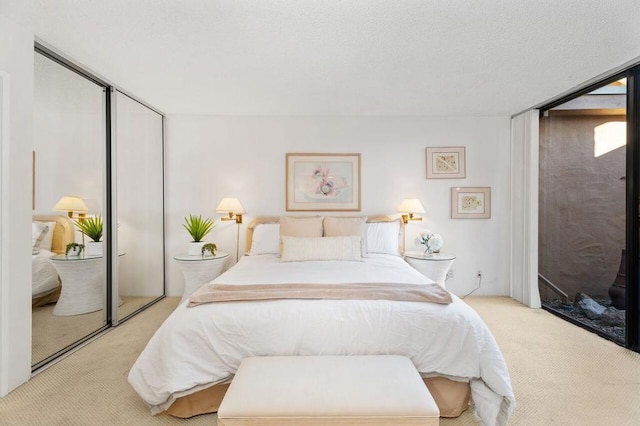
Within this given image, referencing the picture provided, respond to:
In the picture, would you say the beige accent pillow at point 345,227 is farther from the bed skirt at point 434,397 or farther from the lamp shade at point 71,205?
the lamp shade at point 71,205

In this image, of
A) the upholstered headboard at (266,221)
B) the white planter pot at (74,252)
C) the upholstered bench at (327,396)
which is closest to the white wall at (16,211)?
the white planter pot at (74,252)

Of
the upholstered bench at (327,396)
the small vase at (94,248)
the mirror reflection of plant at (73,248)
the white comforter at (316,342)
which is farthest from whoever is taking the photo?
the small vase at (94,248)

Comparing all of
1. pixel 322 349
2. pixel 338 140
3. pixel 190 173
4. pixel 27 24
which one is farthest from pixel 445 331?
pixel 190 173

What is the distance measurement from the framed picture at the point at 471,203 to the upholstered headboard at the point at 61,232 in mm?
4094

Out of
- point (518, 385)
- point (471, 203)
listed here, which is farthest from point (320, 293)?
point (471, 203)

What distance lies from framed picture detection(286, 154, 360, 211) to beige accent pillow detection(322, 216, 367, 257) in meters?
0.49

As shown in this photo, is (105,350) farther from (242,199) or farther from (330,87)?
(330,87)

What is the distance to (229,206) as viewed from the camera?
3.97 m

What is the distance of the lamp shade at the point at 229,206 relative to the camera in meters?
3.95

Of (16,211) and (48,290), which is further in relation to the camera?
(48,290)

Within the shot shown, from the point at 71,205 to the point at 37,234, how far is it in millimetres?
369

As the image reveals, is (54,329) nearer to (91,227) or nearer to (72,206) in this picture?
(91,227)

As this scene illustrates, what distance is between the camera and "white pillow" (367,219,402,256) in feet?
12.4


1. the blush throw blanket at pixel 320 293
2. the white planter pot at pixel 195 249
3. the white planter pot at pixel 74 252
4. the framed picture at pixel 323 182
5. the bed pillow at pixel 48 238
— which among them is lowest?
the blush throw blanket at pixel 320 293
